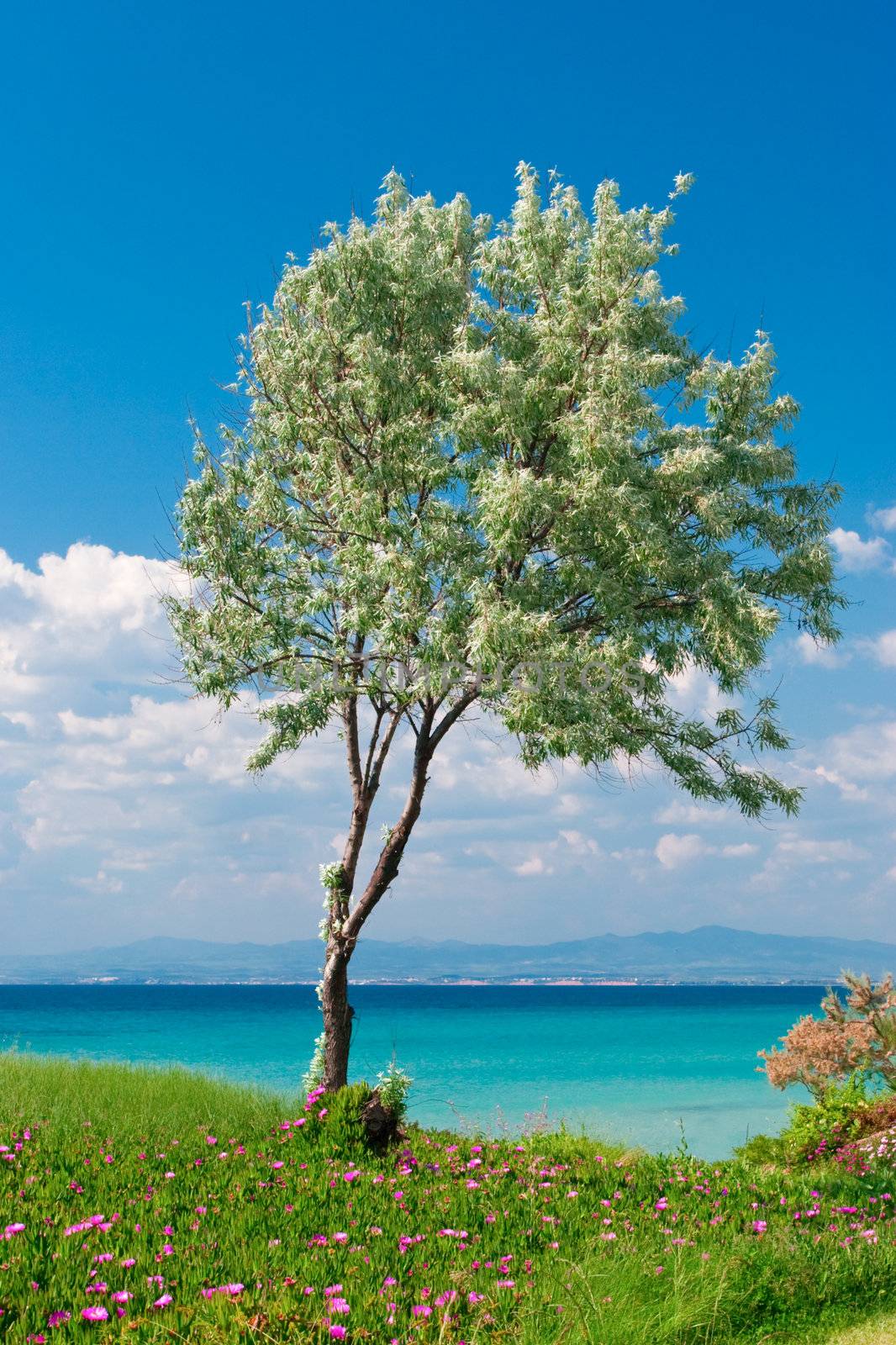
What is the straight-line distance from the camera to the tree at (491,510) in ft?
33.7

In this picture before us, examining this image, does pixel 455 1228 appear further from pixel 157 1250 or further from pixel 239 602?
pixel 239 602

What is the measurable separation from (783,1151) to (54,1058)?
969 cm

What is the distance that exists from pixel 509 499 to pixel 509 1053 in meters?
39.9

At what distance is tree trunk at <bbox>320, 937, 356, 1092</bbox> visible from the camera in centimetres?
1199

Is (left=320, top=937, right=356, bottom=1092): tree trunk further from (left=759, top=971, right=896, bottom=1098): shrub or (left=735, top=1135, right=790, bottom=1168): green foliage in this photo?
(left=759, top=971, right=896, bottom=1098): shrub

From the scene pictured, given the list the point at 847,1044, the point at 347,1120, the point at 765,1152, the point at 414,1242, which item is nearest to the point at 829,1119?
the point at 765,1152

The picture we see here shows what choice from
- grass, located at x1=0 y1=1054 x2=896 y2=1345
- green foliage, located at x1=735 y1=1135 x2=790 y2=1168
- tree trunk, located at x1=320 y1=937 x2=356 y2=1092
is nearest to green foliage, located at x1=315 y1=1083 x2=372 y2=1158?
grass, located at x1=0 y1=1054 x2=896 y2=1345

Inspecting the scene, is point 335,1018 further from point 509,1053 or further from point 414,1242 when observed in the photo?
point 509,1053

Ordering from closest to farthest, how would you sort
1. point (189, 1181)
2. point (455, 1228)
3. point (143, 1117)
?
1. point (455, 1228)
2. point (189, 1181)
3. point (143, 1117)

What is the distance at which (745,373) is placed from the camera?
11672mm

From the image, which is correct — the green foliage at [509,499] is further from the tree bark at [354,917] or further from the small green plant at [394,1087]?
the small green plant at [394,1087]

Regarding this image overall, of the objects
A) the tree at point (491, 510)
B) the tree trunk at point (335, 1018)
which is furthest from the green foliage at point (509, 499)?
the tree trunk at point (335, 1018)

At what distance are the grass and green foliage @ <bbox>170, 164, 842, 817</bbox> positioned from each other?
4074 millimetres

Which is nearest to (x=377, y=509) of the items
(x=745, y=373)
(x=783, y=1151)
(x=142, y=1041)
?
(x=745, y=373)
